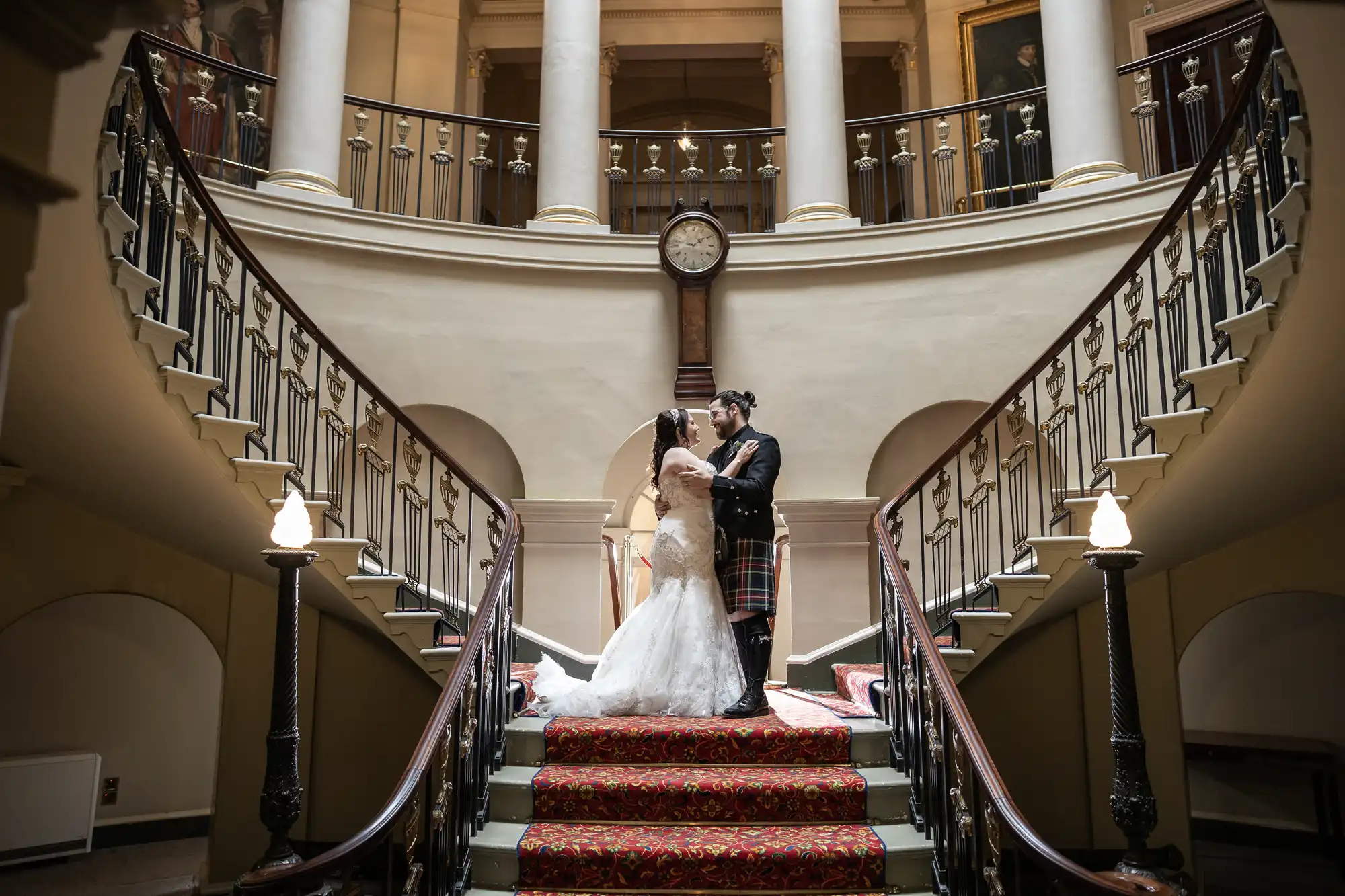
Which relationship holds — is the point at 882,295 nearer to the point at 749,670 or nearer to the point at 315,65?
the point at 749,670

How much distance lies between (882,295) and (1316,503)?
3.31 meters

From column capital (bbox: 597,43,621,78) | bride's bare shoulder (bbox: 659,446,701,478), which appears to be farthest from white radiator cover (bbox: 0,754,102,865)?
column capital (bbox: 597,43,621,78)

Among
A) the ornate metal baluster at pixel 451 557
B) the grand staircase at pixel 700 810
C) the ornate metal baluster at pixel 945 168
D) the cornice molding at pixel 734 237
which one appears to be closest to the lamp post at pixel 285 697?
the grand staircase at pixel 700 810

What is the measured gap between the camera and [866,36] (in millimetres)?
11758

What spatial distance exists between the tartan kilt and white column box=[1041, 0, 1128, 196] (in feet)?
14.8

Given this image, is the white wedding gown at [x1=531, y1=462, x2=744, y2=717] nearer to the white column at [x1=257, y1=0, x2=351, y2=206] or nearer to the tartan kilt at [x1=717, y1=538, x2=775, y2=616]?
the tartan kilt at [x1=717, y1=538, x2=775, y2=616]

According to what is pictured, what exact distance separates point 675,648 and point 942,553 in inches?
131

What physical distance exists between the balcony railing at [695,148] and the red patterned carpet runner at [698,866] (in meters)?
4.65

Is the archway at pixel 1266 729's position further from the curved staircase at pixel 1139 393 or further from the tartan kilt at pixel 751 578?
the tartan kilt at pixel 751 578

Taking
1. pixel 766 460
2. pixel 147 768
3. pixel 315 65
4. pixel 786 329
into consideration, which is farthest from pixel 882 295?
pixel 147 768

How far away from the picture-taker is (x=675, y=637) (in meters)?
4.78

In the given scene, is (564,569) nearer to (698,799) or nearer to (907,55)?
(698,799)

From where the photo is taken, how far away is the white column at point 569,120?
8305mm

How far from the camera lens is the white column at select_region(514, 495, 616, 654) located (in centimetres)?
754
